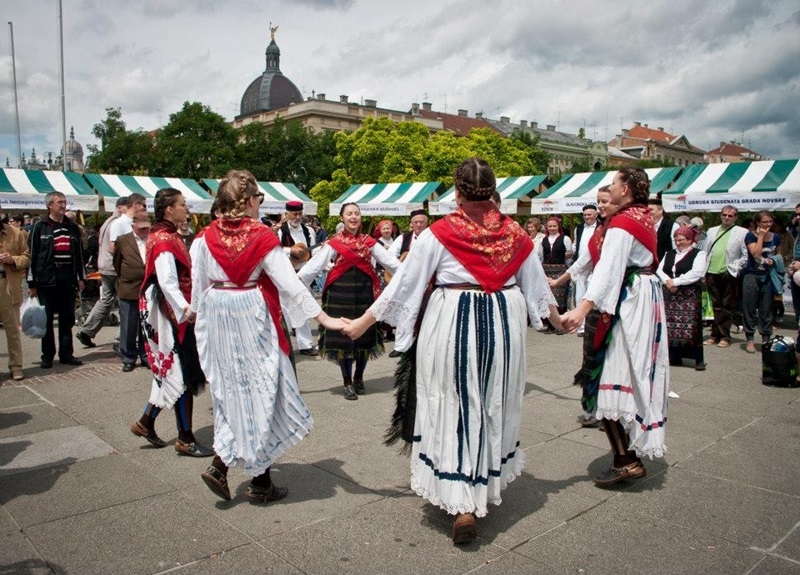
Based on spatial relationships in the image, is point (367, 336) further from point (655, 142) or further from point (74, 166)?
point (655, 142)

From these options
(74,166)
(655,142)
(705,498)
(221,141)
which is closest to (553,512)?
(705,498)

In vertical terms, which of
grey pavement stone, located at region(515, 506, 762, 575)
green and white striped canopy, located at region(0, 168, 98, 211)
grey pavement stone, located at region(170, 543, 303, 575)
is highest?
green and white striped canopy, located at region(0, 168, 98, 211)

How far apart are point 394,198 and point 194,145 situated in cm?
3711

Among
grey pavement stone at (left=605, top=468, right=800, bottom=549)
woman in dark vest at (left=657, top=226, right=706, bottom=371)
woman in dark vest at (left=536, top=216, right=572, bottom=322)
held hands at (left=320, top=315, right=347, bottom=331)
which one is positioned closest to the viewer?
→ grey pavement stone at (left=605, top=468, right=800, bottom=549)

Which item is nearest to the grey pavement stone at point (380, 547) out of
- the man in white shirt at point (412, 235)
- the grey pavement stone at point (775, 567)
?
the grey pavement stone at point (775, 567)

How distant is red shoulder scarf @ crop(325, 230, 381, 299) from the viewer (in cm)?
698

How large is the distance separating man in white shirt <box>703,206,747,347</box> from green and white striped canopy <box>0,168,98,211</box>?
513 inches

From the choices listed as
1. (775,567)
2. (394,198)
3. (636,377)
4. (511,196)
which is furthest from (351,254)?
(394,198)

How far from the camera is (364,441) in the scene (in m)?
5.32

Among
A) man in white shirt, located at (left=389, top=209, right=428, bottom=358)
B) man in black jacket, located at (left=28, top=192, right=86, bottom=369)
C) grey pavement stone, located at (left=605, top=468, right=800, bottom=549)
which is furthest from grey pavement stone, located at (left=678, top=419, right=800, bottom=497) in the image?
man in black jacket, located at (left=28, top=192, right=86, bottom=369)

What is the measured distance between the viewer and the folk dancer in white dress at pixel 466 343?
3.47 m

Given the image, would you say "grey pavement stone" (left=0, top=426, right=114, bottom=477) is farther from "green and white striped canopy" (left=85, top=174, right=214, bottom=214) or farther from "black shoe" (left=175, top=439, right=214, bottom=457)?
"green and white striped canopy" (left=85, top=174, right=214, bottom=214)

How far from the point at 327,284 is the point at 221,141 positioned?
50922mm

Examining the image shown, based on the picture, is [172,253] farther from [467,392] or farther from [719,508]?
[719,508]
